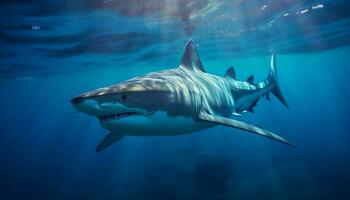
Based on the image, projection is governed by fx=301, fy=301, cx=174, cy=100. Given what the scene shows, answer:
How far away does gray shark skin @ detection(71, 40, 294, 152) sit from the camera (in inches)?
157

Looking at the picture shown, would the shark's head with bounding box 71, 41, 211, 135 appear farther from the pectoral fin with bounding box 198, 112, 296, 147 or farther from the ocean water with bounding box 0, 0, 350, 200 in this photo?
the ocean water with bounding box 0, 0, 350, 200

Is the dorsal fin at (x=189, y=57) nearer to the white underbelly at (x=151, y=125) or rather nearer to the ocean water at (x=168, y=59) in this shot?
the white underbelly at (x=151, y=125)

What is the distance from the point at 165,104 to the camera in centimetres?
479

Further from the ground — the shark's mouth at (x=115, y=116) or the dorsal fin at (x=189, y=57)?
the dorsal fin at (x=189, y=57)

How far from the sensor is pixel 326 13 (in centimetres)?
1878

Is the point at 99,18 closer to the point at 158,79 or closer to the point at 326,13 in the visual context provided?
the point at 158,79

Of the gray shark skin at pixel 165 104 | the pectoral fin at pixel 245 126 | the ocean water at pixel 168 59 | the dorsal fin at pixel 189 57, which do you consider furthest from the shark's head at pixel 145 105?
the ocean water at pixel 168 59

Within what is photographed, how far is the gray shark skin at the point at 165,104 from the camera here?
398 cm

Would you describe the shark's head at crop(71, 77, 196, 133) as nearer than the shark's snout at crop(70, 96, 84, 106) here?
No

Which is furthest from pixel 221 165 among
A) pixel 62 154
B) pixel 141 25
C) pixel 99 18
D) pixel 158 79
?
pixel 62 154

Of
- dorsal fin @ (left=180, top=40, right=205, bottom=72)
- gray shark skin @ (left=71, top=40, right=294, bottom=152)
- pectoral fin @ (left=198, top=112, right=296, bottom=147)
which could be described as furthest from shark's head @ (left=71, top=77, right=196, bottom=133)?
dorsal fin @ (left=180, top=40, right=205, bottom=72)

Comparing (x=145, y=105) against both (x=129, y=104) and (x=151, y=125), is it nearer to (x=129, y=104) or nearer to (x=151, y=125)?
(x=129, y=104)

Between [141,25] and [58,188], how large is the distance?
12.4 m

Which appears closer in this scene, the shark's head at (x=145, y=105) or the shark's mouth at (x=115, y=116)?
the shark's head at (x=145, y=105)
